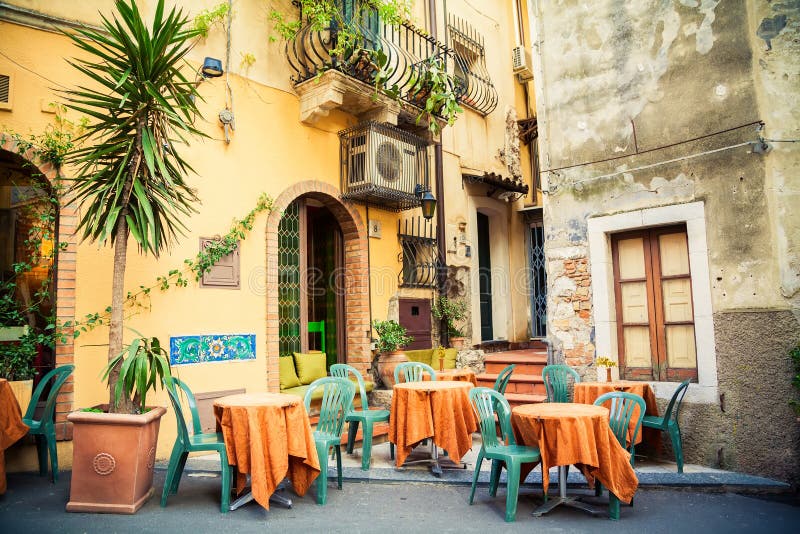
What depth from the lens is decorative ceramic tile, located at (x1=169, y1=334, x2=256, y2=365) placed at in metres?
6.00

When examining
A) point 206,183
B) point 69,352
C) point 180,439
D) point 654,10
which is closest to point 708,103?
point 654,10

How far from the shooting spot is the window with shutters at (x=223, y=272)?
20.7ft

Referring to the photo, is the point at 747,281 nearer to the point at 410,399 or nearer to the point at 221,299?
the point at 410,399

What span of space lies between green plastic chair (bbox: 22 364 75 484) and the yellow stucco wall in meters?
0.27

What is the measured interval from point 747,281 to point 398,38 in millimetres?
5849

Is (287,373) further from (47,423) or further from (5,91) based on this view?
(5,91)

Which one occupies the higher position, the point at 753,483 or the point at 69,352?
the point at 69,352

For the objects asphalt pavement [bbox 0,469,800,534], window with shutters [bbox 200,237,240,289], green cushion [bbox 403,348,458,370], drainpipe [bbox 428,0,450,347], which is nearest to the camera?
asphalt pavement [bbox 0,469,800,534]

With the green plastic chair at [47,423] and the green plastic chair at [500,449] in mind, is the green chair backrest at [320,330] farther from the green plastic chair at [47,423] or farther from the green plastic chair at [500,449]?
the green plastic chair at [500,449]

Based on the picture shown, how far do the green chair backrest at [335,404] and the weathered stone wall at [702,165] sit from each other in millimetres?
2761

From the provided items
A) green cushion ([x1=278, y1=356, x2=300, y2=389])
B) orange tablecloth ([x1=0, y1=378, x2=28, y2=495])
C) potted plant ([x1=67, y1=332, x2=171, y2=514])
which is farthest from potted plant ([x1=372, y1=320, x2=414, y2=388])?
orange tablecloth ([x1=0, y1=378, x2=28, y2=495])

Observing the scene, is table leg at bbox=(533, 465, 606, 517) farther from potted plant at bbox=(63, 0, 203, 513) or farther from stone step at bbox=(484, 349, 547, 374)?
stone step at bbox=(484, 349, 547, 374)

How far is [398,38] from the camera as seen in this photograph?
870 cm

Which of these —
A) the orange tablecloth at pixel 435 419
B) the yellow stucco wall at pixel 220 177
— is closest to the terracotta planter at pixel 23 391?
the yellow stucco wall at pixel 220 177
